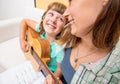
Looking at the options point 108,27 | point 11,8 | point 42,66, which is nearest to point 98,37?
point 108,27

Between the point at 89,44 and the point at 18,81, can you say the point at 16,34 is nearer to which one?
the point at 18,81

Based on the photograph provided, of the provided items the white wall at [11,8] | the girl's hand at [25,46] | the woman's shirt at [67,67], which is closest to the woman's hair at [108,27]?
the woman's shirt at [67,67]

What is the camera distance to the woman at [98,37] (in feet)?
2.05

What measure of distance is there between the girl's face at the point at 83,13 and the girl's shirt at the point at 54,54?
0.76 feet

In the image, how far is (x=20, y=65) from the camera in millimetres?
1234

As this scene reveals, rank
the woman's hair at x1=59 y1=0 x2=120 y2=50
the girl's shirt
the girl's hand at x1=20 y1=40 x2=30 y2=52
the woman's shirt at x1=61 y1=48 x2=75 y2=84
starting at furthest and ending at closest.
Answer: the girl's hand at x1=20 y1=40 x2=30 y2=52 → the girl's shirt → the woman's shirt at x1=61 y1=48 x2=75 y2=84 → the woman's hair at x1=59 y1=0 x2=120 y2=50

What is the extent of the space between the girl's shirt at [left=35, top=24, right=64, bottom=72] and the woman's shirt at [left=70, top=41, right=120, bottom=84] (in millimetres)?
208

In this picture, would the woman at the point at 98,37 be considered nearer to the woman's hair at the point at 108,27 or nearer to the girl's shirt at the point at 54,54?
the woman's hair at the point at 108,27

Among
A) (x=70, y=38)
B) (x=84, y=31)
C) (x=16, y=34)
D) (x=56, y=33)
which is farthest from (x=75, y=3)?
(x=16, y=34)

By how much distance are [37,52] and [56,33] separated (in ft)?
0.62

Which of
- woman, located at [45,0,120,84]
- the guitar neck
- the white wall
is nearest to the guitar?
the guitar neck

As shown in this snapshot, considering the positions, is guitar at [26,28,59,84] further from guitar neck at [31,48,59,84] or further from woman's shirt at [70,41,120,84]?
woman's shirt at [70,41,120,84]

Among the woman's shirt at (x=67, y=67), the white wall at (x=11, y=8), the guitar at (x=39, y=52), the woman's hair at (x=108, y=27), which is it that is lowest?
the white wall at (x=11, y=8)

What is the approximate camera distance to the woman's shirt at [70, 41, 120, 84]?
0.65m
